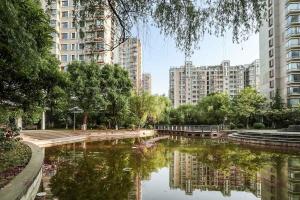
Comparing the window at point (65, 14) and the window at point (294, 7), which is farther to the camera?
the window at point (65, 14)

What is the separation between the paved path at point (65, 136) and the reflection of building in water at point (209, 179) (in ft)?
47.4

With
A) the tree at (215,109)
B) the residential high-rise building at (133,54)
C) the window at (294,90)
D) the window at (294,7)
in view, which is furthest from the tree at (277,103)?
the residential high-rise building at (133,54)

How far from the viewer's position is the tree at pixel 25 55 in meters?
5.11

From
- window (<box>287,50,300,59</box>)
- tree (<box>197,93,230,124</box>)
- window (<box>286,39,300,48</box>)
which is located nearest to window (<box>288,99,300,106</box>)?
window (<box>287,50,300,59</box>)

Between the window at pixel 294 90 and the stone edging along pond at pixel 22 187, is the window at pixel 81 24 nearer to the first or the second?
the stone edging along pond at pixel 22 187

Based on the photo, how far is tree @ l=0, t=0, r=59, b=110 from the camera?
5111mm

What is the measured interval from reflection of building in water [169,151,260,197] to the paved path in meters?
14.5

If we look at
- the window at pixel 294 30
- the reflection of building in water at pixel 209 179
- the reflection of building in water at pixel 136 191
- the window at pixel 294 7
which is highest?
the window at pixel 294 7

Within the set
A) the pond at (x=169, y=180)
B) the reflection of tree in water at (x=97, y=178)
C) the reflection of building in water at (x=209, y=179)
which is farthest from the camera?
the reflection of building in water at (x=209, y=179)

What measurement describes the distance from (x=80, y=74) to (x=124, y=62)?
319 feet

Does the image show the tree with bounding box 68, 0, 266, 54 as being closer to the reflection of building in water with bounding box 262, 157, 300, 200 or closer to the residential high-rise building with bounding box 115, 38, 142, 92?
the residential high-rise building with bounding box 115, 38, 142, 92

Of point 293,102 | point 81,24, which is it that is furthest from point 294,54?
point 81,24

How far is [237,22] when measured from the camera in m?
4.44

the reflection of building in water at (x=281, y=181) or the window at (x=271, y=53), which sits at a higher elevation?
the window at (x=271, y=53)
